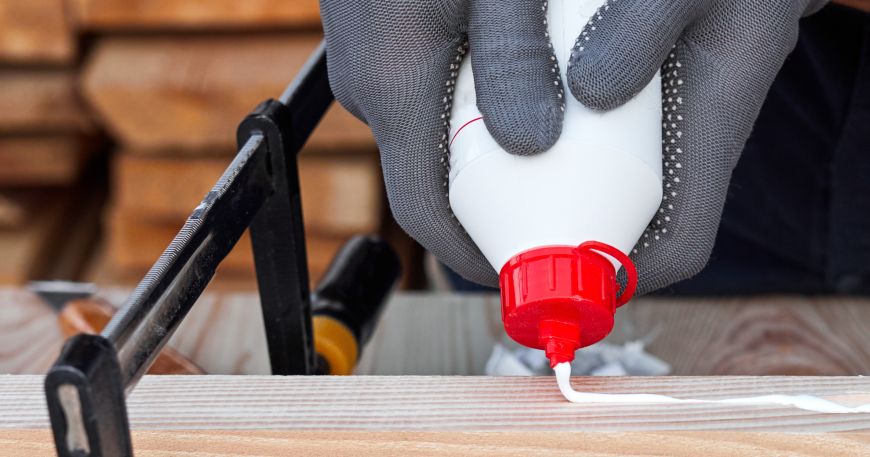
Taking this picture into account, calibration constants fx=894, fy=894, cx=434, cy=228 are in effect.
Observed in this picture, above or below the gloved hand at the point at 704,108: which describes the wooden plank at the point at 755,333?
below

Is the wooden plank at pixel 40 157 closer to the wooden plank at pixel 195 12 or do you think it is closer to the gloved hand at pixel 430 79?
the wooden plank at pixel 195 12

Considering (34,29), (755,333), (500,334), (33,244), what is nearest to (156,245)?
(33,244)

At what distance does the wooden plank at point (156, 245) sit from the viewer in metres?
1.49

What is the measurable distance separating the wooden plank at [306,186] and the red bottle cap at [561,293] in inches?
41.0

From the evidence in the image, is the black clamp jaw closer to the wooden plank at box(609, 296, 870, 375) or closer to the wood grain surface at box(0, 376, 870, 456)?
the wood grain surface at box(0, 376, 870, 456)

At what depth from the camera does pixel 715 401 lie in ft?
1.30

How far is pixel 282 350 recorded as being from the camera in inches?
21.9

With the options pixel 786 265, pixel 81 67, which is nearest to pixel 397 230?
pixel 81 67

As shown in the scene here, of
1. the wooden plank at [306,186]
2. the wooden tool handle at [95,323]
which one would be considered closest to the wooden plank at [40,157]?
the wooden plank at [306,186]

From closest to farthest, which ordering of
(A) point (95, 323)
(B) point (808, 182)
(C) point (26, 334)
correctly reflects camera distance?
(A) point (95, 323) < (C) point (26, 334) < (B) point (808, 182)

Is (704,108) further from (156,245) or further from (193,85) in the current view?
(156,245)

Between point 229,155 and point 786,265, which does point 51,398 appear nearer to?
point 786,265

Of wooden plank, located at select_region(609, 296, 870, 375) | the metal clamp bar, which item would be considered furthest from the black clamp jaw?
wooden plank, located at select_region(609, 296, 870, 375)

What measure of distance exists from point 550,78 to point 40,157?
1.29m
